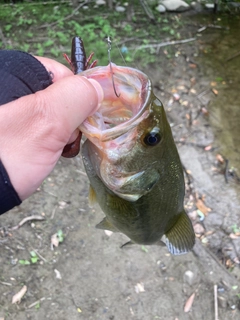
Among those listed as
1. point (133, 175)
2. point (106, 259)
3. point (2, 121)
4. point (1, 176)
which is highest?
point (2, 121)

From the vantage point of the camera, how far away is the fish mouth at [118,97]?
1.55 metres

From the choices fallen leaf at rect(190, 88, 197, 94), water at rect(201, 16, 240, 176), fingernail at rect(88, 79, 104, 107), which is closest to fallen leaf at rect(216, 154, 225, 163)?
water at rect(201, 16, 240, 176)

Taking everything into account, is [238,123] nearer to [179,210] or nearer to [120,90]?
[179,210]

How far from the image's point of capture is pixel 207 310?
11.9 ft

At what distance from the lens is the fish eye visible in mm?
1646

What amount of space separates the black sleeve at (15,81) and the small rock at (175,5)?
5.48m

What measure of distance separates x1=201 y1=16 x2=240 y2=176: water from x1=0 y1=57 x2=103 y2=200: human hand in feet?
11.8

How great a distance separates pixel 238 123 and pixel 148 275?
252 cm

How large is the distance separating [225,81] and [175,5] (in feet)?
5.93

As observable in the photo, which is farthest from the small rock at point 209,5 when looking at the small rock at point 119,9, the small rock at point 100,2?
the small rock at point 100,2

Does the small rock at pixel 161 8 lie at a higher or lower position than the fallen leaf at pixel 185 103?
higher

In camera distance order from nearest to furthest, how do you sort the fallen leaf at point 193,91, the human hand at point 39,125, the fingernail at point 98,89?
the human hand at point 39,125, the fingernail at point 98,89, the fallen leaf at point 193,91

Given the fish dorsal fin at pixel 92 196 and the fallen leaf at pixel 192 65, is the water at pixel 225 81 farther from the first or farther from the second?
the fish dorsal fin at pixel 92 196

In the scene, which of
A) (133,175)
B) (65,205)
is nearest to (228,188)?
(65,205)
